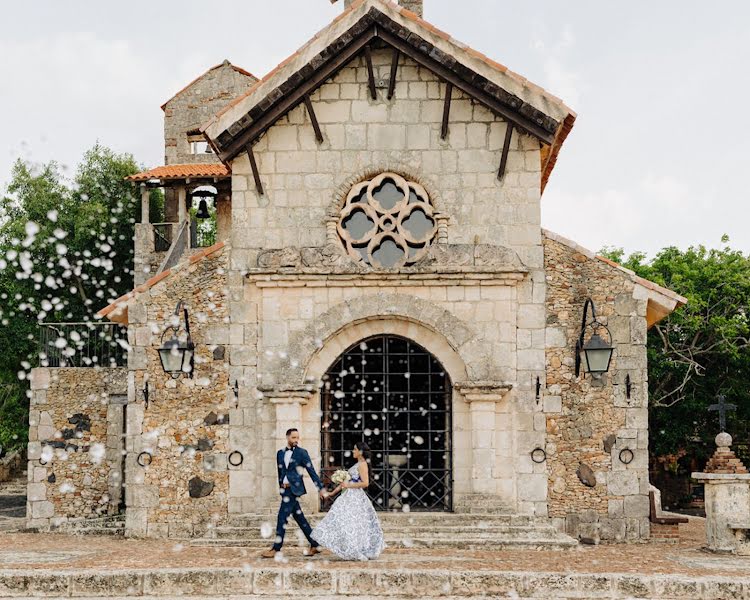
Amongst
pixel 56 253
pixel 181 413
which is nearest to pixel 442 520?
pixel 181 413

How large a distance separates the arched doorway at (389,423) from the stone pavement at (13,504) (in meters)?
7.50

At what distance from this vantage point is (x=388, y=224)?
1385 cm

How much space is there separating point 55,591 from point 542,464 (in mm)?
6869

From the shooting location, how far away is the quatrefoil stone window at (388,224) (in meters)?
13.8

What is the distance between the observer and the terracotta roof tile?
2403 cm

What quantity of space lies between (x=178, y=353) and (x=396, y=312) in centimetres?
308

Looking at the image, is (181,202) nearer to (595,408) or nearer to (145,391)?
(145,391)

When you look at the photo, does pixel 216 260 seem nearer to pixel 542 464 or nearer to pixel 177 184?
pixel 542 464

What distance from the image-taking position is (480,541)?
40.8 feet

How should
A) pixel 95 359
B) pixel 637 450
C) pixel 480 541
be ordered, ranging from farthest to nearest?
pixel 95 359
pixel 637 450
pixel 480 541

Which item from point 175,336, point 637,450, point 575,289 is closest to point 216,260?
point 175,336

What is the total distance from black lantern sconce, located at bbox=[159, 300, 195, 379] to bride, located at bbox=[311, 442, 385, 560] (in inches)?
135

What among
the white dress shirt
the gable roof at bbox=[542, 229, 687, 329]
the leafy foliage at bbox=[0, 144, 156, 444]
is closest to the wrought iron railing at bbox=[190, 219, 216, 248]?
the leafy foliage at bbox=[0, 144, 156, 444]

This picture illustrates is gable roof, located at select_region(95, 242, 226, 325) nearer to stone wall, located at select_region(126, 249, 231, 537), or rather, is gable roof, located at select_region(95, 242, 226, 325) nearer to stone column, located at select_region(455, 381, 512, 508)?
stone wall, located at select_region(126, 249, 231, 537)
